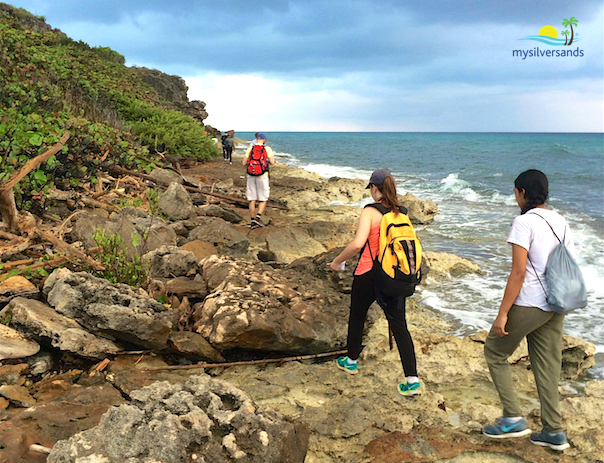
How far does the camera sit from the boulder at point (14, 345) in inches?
145

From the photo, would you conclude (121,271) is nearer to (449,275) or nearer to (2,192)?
(2,192)

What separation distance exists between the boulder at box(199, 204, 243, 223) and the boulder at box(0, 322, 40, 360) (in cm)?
623

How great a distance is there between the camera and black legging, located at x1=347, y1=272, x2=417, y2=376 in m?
4.00

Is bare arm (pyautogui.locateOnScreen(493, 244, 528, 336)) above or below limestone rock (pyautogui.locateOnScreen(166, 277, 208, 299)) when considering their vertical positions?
above

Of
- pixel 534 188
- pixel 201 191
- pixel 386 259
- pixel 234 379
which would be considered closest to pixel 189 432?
pixel 234 379

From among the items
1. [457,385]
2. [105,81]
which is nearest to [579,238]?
[457,385]

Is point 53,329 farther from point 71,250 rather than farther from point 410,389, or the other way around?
point 410,389

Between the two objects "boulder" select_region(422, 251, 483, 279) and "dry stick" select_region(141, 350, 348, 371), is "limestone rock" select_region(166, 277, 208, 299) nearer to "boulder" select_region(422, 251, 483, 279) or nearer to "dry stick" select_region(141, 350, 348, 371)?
"dry stick" select_region(141, 350, 348, 371)

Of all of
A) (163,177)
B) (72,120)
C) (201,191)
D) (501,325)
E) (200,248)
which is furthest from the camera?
(201,191)

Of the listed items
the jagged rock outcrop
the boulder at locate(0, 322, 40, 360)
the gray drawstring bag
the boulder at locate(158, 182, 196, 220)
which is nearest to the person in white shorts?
the boulder at locate(158, 182, 196, 220)

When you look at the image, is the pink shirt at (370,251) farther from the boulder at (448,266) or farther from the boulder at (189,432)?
the boulder at (448,266)

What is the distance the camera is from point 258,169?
9695 mm

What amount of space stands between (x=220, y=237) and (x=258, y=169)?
2.71m

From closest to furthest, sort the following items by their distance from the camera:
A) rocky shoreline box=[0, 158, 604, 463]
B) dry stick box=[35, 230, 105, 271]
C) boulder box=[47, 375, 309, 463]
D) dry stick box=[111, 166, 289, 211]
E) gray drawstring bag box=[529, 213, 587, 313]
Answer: boulder box=[47, 375, 309, 463]
rocky shoreline box=[0, 158, 604, 463]
gray drawstring bag box=[529, 213, 587, 313]
dry stick box=[35, 230, 105, 271]
dry stick box=[111, 166, 289, 211]
